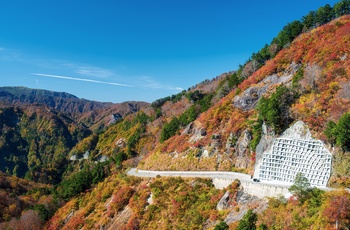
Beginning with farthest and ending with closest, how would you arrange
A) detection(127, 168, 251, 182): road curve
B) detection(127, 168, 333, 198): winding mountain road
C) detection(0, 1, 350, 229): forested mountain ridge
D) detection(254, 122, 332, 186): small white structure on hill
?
detection(127, 168, 251, 182): road curve
detection(127, 168, 333, 198): winding mountain road
detection(254, 122, 332, 186): small white structure on hill
detection(0, 1, 350, 229): forested mountain ridge

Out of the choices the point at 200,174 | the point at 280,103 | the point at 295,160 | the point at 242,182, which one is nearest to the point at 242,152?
the point at 242,182

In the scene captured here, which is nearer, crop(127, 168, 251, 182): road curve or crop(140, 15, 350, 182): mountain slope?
crop(140, 15, 350, 182): mountain slope

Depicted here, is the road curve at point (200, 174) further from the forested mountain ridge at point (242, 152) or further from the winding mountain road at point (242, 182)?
the forested mountain ridge at point (242, 152)

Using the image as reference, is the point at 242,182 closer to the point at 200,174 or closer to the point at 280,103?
the point at 200,174

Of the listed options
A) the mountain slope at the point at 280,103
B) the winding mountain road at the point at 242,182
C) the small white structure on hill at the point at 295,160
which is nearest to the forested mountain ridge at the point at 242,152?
the mountain slope at the point at 280,103

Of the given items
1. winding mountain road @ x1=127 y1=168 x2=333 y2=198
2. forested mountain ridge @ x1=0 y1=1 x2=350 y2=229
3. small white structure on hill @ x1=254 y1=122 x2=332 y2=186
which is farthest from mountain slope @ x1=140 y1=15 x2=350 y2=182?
small white structure on hill @ x1=254 y1=122 x2=332 y2=186

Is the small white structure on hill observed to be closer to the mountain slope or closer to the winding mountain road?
the winding mountain road

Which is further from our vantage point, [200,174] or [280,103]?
[200,174]

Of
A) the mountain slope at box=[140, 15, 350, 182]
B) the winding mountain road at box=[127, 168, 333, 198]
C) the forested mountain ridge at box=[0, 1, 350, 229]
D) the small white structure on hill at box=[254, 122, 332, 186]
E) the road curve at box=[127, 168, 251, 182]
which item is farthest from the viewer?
the road curve at box=[127, 168, 251, 182]

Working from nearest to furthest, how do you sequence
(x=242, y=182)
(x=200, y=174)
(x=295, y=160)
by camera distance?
(x=295, y=160)
(x=242, y=182)
(x=200, y=174)
